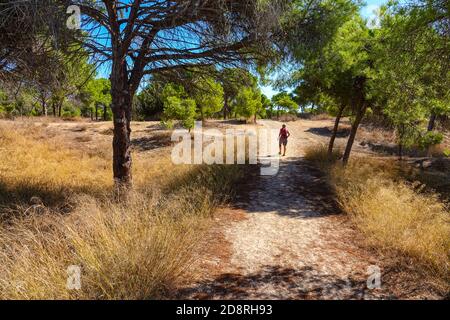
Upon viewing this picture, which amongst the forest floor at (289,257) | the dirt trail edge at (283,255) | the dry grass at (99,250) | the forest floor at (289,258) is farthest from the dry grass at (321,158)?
the dry grass at (99,250)

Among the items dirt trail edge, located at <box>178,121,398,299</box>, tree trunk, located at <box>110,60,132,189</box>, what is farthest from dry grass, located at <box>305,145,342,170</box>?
tree trunk, located at <box>110,60,132,189</box>

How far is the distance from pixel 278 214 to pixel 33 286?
4.88 metres

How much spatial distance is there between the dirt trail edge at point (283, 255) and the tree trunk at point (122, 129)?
8.38ft

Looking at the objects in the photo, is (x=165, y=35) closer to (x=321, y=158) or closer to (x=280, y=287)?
(x=280, y=287)

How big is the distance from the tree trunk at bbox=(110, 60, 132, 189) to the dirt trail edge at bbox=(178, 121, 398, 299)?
2.55m

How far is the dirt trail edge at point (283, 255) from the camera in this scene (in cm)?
356

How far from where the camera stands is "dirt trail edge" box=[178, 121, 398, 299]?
3562 millimetres

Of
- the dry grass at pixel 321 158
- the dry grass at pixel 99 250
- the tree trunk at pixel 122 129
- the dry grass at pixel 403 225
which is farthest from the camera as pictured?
the dry grass at pixel 321 158

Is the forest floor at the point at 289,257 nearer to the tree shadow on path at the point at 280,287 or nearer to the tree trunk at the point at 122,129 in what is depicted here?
the tree shadow on path at the point at 280,287

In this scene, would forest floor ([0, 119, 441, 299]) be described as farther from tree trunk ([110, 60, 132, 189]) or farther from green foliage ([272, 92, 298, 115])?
green foliage ([272, 92, 298, 115])

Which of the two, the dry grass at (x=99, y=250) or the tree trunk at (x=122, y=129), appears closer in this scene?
the dry grass at (x=99, y=250)

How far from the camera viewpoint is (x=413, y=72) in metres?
6.36

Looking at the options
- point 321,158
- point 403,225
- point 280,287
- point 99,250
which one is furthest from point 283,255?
point 321,158
